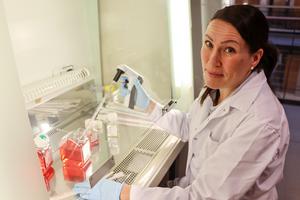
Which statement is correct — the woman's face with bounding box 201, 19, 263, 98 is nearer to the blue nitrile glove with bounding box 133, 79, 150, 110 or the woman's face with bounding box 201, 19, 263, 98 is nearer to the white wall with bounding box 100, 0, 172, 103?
the blue nitrile glove with bounding box 133, 79, 150, 110

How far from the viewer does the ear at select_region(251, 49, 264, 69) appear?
1.13m

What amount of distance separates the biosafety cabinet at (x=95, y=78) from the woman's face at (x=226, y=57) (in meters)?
0.45

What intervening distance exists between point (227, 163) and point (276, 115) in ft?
0.82

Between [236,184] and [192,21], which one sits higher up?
[192,21]

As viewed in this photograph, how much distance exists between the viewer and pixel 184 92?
69.2 inches

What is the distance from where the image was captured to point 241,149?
100 centimetres

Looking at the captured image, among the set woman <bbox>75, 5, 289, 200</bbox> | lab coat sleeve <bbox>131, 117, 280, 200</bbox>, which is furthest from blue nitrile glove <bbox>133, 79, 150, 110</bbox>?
lab coat sleeve <bbox>131, 117, 280, 200</bbox>

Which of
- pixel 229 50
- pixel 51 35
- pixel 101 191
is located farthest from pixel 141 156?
pixel 51 35

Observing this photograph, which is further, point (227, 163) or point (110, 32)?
point (110, 32)

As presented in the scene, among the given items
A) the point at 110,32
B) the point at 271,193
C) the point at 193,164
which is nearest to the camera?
the point at 271,193

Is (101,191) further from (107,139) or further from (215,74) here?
(215,74)

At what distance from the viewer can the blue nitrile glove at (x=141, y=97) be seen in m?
1.50

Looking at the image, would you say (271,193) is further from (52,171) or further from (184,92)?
(52,171)

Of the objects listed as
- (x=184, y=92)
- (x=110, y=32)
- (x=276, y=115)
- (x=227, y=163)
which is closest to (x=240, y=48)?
(x=276, y=115)
